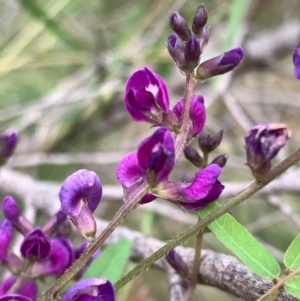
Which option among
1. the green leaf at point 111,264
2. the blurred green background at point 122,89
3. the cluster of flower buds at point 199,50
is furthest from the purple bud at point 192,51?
the blurred green background at point 122,89

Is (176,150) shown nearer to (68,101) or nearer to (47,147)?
(68,101)

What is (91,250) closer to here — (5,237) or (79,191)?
(79,191)

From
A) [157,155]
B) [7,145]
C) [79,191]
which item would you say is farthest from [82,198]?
[7,145]

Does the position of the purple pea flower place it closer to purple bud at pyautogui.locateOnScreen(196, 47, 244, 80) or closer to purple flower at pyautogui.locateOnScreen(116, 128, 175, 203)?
purple flower at pyautogui.locateOnScreen(116, 128, 175, 203)

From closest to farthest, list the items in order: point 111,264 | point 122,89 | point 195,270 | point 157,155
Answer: point 157,155 < point 195,270 < point 111,264 < point 122,89

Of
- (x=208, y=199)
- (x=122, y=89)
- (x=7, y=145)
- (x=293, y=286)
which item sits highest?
(x=122, y=89)

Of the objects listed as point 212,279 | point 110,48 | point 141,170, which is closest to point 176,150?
point 141,170

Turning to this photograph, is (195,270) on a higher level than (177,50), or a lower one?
lower
